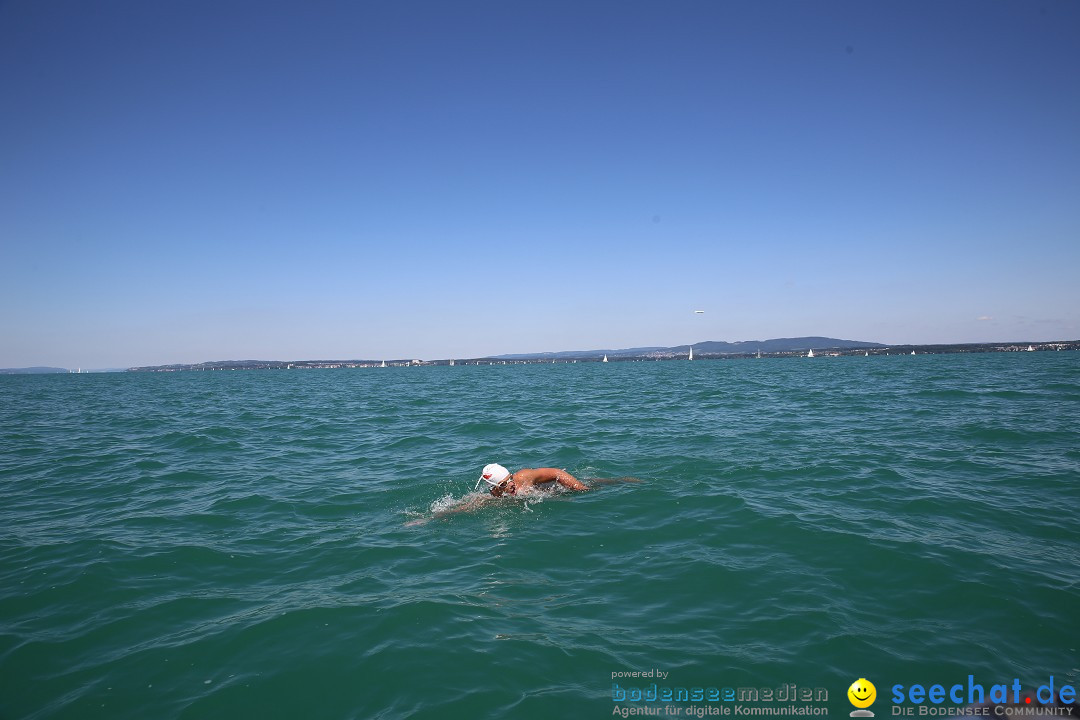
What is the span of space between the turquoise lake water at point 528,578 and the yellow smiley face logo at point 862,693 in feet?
0.30

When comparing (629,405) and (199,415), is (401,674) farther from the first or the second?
(199,415)

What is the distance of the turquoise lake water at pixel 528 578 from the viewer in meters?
5.46

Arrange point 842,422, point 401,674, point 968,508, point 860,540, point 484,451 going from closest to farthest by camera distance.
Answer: point 401,674, point 860,540, point 968,508, point 484,451, point 842,422

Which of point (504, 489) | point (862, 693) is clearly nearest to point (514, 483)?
point (504, 489)

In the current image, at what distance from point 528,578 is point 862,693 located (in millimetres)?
4625

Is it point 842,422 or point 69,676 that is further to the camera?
point 842,422

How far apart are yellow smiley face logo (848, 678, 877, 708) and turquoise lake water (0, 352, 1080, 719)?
0.09 meters

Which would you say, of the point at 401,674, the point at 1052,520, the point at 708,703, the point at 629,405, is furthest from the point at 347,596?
the point at 629,405

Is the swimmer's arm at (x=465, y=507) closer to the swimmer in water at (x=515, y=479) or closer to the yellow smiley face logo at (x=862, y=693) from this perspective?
the swimmer in water at (x=515, y=479)

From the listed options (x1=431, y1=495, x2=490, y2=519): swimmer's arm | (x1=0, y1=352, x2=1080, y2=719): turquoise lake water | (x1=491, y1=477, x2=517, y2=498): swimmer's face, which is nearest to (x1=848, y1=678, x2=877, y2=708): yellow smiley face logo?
(x1=0, y1=352, x2=1080, y2=719): turquoise lake water

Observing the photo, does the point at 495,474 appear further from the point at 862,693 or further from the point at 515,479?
the point at 862,693

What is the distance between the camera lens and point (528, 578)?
26.3 ft

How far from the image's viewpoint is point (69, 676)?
18.7ft

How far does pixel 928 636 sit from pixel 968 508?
6013 mm
